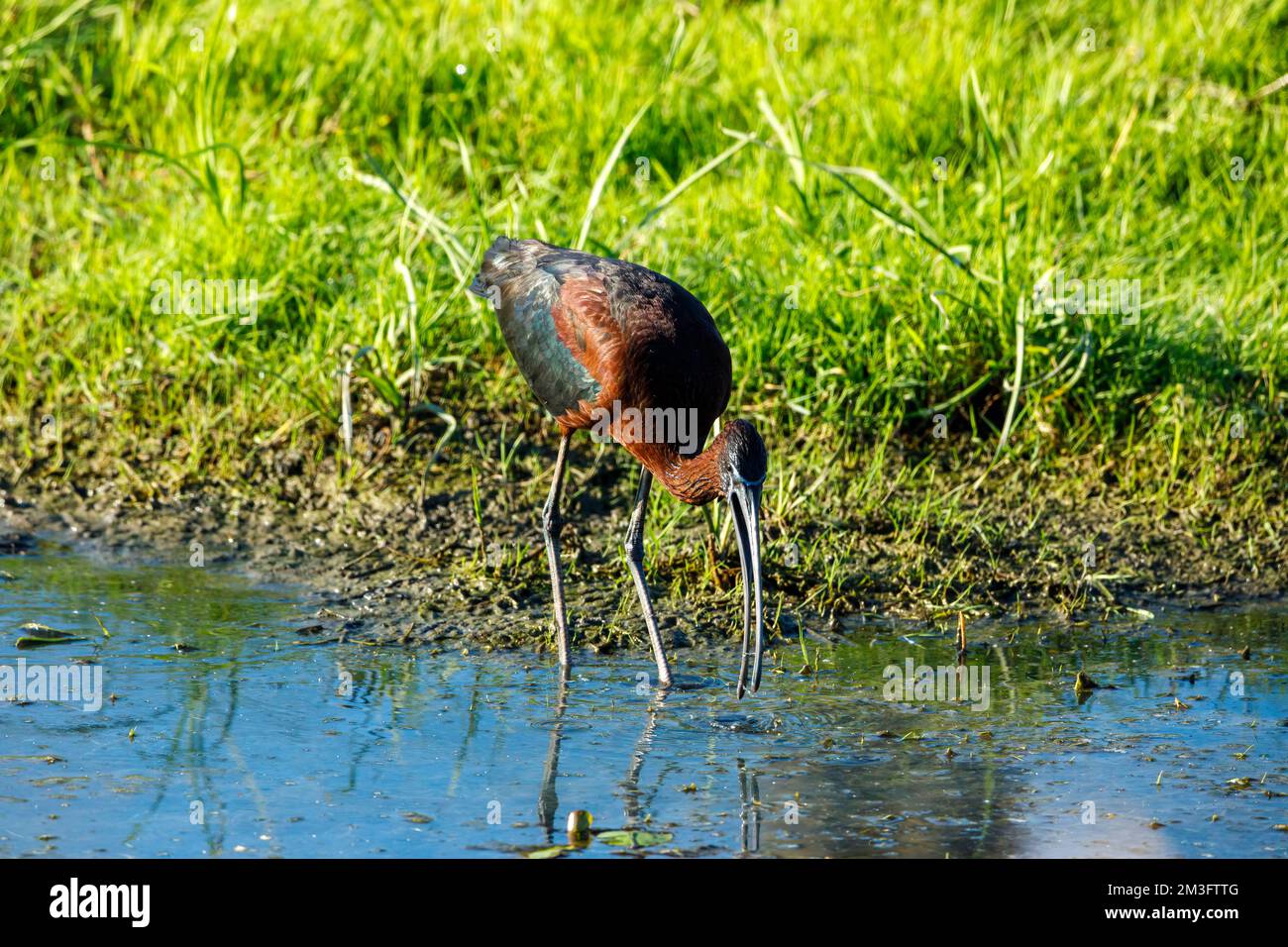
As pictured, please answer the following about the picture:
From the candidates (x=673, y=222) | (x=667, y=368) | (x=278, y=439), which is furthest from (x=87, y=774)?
(x=673, y=222)

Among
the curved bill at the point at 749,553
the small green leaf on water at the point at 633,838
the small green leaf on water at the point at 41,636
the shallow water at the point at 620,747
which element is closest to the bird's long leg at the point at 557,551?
the shallow water at the point at 620,747

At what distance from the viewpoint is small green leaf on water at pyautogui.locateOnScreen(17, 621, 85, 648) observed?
4969mm

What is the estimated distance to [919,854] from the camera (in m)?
3.75

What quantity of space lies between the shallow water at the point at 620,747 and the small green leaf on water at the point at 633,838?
0.04 feet

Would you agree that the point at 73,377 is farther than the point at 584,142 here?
No

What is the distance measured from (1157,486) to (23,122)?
17.3ft

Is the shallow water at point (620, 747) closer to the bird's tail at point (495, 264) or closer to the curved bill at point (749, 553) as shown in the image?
the curved bill at point (749, 553)

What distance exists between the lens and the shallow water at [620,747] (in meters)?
3.83

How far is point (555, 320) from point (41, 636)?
1792 millimetres

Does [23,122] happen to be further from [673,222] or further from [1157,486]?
[1157,486]

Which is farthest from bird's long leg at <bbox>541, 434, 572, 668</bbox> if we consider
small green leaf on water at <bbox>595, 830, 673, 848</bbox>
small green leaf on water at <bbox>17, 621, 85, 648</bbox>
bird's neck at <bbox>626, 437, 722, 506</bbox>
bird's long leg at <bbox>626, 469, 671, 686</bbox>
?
small green leaf on water at <bbox>17, 621, 85, 648</bbox>

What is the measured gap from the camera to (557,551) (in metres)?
5.31

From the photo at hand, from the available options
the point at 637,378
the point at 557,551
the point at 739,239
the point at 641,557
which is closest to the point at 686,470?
the point at 637,378

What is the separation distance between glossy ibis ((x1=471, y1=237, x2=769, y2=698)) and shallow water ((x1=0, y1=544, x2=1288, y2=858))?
300mm
